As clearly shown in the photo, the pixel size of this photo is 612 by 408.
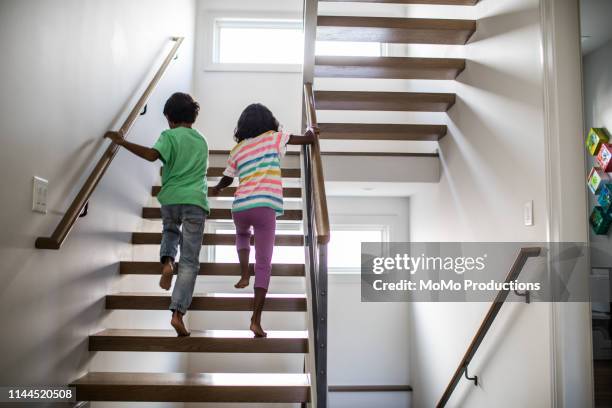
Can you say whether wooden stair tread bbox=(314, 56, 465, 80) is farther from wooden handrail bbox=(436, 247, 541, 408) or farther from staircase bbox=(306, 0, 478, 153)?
wooden handrail bbox=(436, 247, 541, 408)

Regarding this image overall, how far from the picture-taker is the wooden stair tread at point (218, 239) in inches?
123

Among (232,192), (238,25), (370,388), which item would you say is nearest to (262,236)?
(232,192)

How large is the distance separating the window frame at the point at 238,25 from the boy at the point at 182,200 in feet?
9.26

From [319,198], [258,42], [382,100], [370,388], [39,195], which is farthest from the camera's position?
[258,42]

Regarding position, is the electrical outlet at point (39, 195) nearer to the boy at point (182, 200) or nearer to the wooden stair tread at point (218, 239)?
the boy at point (182, 200)

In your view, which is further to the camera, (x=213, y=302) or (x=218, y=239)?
(x=218, y=239)

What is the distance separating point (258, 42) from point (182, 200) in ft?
11.0

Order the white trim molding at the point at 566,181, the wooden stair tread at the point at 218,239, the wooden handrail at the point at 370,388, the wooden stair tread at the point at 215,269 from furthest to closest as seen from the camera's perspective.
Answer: the wooden handrail at the point at 370,388 → the wooden stair tread at the point at 218,239 → the wooden stair tread at the point at 215,269 → the white trim molding at the point at 566,181

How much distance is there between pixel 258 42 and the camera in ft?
17.5

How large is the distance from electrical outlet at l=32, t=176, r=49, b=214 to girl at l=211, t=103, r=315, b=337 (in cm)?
81

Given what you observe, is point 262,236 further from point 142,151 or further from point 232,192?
point 232,192

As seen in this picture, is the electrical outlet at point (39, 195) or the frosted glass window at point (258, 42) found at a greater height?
the frosted glass window at point (258, 42)

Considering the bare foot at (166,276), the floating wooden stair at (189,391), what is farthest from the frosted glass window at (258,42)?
the floating wooden stair at (189,391)

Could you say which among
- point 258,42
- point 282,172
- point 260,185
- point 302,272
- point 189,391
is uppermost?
point 258,42
